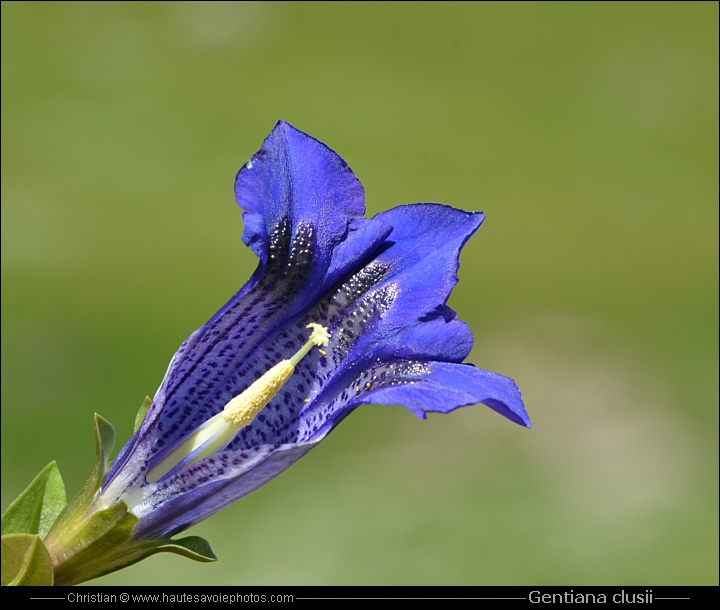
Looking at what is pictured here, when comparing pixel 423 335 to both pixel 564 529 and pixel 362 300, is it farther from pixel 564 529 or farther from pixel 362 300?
pixel 564 529

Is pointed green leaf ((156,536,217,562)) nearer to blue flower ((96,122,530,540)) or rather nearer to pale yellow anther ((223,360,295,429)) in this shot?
blue flower ((96,122,530,540))

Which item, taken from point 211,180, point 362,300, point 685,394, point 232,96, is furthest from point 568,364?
point 362,300

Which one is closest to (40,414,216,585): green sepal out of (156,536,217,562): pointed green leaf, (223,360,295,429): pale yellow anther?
(156,536,217,562): pointed green leaf

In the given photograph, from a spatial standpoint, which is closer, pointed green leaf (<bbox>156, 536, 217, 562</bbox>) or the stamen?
pointed green leaf (<bbox>156, 536, 217, 562</bbox>)

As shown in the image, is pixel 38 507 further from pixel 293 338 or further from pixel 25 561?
pixel 293 338

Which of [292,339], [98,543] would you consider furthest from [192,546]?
[292,339]

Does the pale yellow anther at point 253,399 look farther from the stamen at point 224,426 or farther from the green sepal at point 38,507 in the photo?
the green sepal at point 38,507
